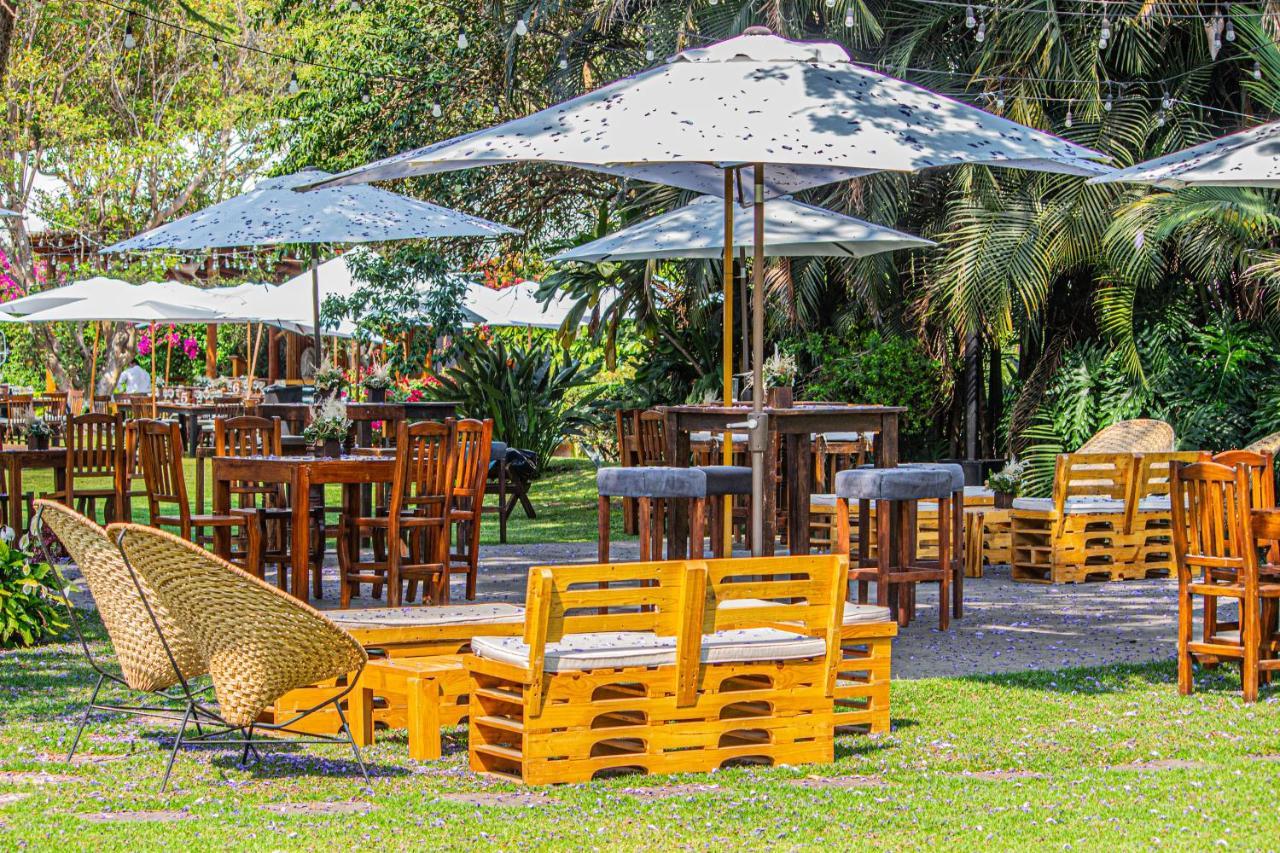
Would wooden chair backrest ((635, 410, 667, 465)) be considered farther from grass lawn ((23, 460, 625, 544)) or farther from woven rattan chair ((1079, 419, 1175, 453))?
woven rattan chair ((1079, 419, 1175, 453))

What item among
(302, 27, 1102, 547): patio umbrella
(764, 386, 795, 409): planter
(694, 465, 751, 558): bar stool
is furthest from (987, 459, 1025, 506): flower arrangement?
(302, 27, 1102, 547): patio umbrella

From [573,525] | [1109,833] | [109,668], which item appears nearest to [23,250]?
[573,525]

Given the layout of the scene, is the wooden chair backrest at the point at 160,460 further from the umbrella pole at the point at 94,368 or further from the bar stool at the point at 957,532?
the umbrella pole at the point at 94,368

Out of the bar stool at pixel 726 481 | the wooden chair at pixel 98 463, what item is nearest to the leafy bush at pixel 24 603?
the wooden chair at pixel 98 463

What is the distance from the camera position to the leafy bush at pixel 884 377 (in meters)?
15.8

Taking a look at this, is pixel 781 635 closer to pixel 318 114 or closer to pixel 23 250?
pixel 318 114

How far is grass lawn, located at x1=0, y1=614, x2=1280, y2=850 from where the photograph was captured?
464cm

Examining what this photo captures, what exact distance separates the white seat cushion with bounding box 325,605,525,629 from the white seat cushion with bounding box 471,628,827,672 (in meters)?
0.70

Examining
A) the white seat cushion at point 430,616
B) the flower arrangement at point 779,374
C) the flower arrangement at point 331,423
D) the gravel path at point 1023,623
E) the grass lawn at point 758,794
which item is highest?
the flower arrangement at point 779,374

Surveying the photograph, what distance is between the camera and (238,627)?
5363 mm

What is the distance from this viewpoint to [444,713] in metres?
5.91

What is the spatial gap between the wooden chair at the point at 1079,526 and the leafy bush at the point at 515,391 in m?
8.20

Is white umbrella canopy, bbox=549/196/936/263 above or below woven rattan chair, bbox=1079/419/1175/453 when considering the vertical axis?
above

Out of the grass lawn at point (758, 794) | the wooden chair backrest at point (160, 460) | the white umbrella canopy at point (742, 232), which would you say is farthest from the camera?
the white umbrella canopy at point (742, 232)
